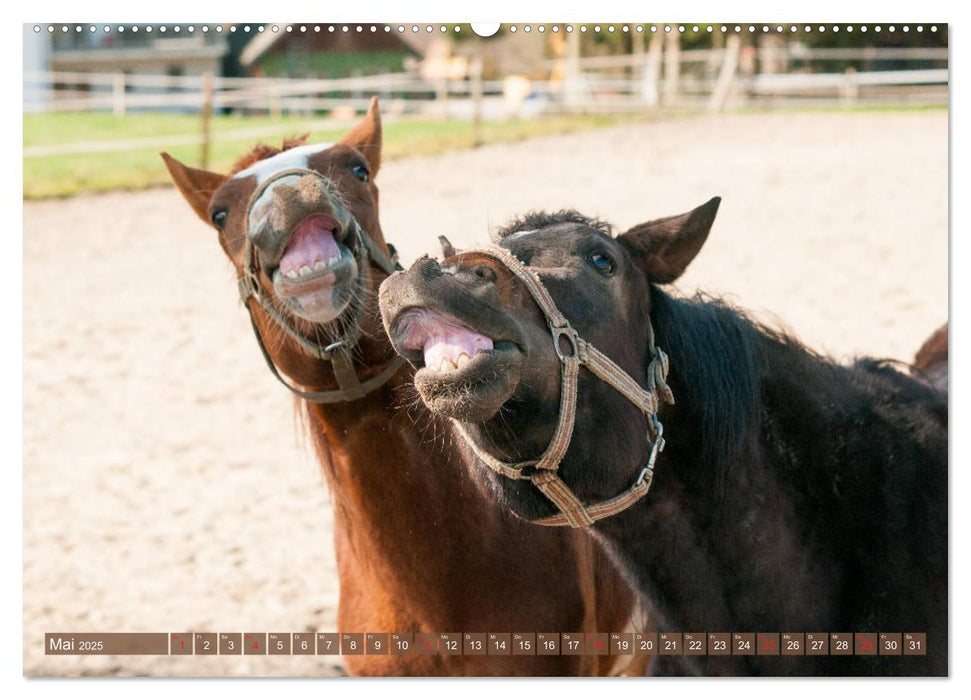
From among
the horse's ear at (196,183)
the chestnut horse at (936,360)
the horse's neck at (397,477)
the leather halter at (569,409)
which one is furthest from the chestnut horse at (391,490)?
the chestnut horse at (936,360)

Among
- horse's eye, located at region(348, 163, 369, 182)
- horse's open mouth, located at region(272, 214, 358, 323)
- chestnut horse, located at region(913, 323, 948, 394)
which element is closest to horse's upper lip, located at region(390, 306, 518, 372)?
horse's open mouth, located at region(272, 214, 358, 323)

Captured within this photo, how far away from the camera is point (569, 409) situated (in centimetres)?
154

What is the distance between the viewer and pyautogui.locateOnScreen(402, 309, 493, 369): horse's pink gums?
1423 millimetres

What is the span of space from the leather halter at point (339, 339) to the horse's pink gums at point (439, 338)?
78 centimetres

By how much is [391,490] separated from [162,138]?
11.3m

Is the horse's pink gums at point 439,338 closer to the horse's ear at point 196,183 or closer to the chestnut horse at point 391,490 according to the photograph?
the chestnut horse at point 391,490


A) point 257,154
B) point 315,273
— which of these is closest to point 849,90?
point 257,154

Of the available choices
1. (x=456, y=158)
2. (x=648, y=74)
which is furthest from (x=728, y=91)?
(x=456, y=158)

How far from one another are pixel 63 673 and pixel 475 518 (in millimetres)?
1476

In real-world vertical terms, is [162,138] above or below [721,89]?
below

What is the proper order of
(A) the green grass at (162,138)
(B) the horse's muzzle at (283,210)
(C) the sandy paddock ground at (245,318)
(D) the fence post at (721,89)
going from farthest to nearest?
(A) the green grass at (162,138)
(D) the fence post at (721,89)
(C) the sandy paddock ground at (245,318)
(B) the horse's muzzle at (283,210)

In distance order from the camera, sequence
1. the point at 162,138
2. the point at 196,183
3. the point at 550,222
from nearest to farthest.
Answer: the point at 550,222, the point at 196,183, the point at 162,138

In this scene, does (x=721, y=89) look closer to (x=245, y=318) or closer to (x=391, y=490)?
(x=245, y=318)

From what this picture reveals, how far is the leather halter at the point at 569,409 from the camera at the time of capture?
5.04 feet
